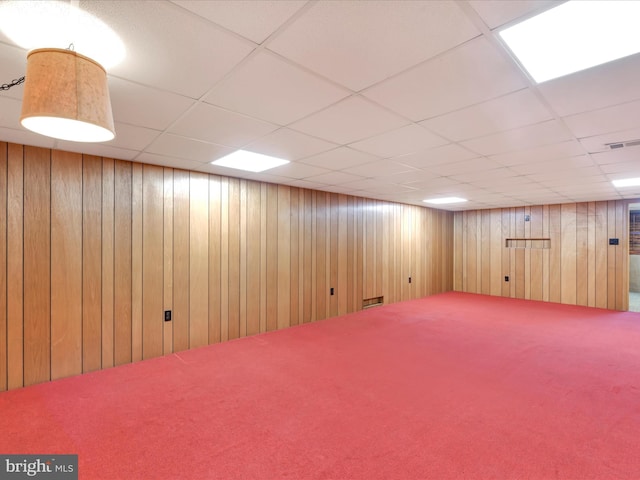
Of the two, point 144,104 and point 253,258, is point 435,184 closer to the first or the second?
point 253,258

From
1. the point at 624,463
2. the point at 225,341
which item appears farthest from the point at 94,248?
the point at 624,463

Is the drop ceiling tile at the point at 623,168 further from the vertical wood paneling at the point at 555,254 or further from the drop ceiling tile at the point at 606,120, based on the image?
the vertical wood paneling at the point at 555,254

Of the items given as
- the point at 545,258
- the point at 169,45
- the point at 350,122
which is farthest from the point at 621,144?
the point at 545,258

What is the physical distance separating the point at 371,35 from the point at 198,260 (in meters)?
3.35

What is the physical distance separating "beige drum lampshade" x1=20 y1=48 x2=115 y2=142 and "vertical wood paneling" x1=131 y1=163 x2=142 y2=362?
92.2 inches

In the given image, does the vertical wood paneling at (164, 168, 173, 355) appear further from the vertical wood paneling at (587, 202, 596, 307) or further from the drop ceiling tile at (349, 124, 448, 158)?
the vertical wood paneling at (587, 202, 596, 307)

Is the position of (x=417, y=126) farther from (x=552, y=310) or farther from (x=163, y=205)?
(x=552, y=310)

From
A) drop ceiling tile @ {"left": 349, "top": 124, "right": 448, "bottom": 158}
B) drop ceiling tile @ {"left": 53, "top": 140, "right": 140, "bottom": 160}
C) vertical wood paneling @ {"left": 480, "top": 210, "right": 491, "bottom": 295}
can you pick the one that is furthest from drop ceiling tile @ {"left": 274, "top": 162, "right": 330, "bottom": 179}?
vertical wood paneling @ {"left": 480, "top": 210, "right": 491, "bottom": 295}

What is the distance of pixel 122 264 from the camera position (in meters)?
3.40

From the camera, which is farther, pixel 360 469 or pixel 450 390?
pixel 450 390

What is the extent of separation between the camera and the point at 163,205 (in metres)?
3.68

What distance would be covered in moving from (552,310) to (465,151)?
491 centimetres

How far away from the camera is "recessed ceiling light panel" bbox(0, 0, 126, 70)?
1.20 m

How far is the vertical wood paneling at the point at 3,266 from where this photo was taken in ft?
9.05
